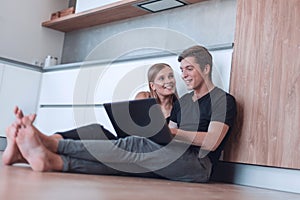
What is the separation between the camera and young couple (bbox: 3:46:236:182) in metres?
1.87

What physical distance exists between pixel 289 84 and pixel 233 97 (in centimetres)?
31

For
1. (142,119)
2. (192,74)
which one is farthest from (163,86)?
(142,119)

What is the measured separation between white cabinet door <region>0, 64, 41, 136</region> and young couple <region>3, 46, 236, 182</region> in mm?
1840

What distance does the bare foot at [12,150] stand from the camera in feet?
6.15

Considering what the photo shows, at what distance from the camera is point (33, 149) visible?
1812mm

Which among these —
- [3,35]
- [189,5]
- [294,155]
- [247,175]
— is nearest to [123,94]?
[189,5]

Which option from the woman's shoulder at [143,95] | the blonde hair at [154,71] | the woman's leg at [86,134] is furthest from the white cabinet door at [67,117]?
the woman's leg at [86,134]

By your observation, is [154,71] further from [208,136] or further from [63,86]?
[63,86]

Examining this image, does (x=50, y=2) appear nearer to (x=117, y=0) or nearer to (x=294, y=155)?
(x=117, y=0)

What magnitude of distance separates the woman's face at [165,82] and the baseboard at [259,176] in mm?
583

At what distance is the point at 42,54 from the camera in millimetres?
4516

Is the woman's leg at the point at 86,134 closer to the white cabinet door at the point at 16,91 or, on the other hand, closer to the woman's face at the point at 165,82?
the woman's face at the point at 165,82

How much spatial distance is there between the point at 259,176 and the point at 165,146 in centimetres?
57

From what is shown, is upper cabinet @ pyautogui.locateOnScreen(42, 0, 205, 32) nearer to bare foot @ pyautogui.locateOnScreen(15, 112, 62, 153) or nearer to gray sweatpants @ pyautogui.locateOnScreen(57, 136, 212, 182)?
gray sweatpants @ pyautogui.locateOnScreen(57, 136, 212, 182)
